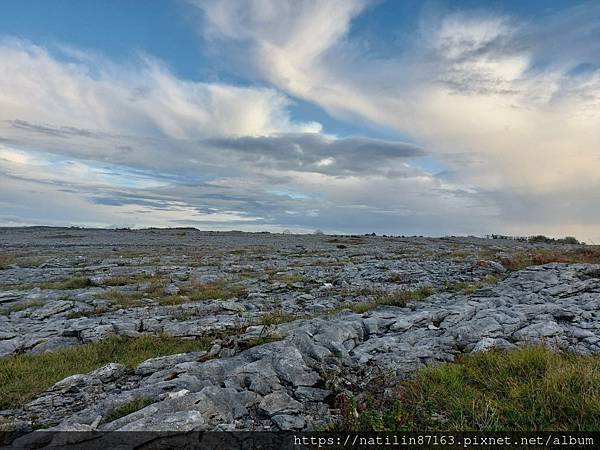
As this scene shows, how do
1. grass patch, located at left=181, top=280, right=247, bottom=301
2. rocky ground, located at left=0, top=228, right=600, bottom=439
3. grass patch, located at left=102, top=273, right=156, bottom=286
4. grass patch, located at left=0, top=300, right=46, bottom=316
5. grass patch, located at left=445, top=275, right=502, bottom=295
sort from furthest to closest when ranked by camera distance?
grass patch, located at left=102, top=273, right=156, bottom=286 → grass patch, located at left=181, top=280, right=247, bottom=301 → grass patch, located at left=445, top=275, right=502, bottom=295 → grass patch, located at left=0, top=300, right=46, bottom=316 → rocky ground, located at left=0, top=228, right=600, bottom=439

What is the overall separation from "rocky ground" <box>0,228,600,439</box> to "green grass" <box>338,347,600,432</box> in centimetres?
94

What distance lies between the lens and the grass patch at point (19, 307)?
600 inches

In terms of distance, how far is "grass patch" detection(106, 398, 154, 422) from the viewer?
644cm

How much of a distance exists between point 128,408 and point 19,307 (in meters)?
12.6

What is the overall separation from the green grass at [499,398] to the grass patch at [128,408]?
353 cm

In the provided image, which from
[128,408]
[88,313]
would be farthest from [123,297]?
[128,408]

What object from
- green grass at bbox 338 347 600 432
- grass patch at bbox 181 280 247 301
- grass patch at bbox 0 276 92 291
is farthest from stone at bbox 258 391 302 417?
grass patch at bbox 0 276 92 291

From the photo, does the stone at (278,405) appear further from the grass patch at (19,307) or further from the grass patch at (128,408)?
the grass patch at (19,307)

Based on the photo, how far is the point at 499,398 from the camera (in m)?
6.23

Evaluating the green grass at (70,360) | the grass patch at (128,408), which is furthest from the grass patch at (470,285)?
the grass patch at (128,408)

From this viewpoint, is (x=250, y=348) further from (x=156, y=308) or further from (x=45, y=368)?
(x=156, y=308)

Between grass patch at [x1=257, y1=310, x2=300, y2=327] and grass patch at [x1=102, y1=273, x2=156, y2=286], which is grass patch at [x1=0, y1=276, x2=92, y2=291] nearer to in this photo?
grass patch at [x1=102, y1=273, x2=156, y2=286]

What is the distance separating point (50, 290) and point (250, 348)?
1475 cm

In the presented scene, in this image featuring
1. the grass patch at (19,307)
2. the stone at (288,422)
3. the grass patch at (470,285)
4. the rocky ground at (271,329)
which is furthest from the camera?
the grass patch at (470,285)
